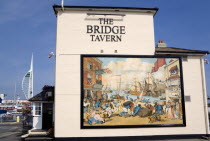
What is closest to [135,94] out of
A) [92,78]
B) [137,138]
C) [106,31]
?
[137,138]

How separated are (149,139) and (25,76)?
47.1 metres

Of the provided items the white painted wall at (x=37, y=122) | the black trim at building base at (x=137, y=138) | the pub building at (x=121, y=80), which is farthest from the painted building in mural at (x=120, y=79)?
the white painted wall at (x=37, y=122)

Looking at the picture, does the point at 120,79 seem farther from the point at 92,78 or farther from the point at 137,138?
the point at 137,138

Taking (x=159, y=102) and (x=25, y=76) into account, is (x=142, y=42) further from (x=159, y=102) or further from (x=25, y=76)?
(x=25, y=76)

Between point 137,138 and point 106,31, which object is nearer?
point 137,138

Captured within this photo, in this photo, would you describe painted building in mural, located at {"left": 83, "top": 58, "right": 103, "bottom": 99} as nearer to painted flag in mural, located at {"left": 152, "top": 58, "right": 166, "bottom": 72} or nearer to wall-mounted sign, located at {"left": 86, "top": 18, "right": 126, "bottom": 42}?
wall-mounted sign, located at {"left": 86, "top": 18, "right": 126, "bottom": 42}

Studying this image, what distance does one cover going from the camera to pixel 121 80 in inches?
559

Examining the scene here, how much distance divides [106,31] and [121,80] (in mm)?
3692

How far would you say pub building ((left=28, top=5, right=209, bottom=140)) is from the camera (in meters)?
13.7

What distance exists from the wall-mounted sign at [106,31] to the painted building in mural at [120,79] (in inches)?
2.8

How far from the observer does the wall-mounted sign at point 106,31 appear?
14641mm

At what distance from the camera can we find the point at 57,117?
13.4m

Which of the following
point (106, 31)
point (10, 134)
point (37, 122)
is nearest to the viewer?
point (106, 31)

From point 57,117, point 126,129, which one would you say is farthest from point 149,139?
point 57,117
